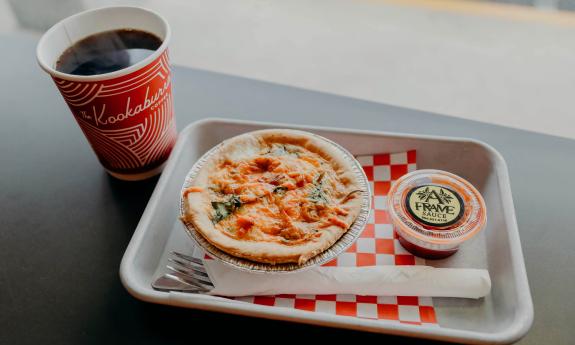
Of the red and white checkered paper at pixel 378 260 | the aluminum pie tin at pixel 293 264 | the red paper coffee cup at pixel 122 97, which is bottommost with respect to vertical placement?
the red and white checkered paper at pixel 378 260

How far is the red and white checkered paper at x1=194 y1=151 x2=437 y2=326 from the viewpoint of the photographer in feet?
3.20

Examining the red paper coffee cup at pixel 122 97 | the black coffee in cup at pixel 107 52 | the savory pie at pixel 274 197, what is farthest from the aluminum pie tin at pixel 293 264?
the black coffee in cup at pixel 107 52

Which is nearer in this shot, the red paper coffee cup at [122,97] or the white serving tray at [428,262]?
the white serving tray at [428,262]

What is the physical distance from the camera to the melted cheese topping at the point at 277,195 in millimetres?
1045

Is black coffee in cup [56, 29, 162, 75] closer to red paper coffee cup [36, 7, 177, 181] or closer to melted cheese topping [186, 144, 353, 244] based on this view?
red paper coffee cup [36, 7, 177, 181]

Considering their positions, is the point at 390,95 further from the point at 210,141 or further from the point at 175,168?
the point at 175,168

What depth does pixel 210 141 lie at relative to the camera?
131 cm

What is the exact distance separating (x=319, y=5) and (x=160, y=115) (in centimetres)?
218

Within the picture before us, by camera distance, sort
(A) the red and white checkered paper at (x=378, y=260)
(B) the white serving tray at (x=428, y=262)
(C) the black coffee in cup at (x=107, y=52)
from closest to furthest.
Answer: (B) the white serving tray at (x=428, y=262), (A) the red and white checkered paper at (x=378, y=260), (C) the black coffee in cup at (x=107, y=52)

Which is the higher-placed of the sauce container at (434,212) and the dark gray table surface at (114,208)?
the sauce container at (434,212)

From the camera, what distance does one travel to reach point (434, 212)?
1.07 m

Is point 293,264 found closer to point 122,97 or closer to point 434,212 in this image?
point 434,212

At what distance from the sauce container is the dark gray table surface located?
17 centimetres

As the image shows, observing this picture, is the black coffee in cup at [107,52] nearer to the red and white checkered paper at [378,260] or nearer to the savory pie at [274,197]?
the savory pie at [274,197]
